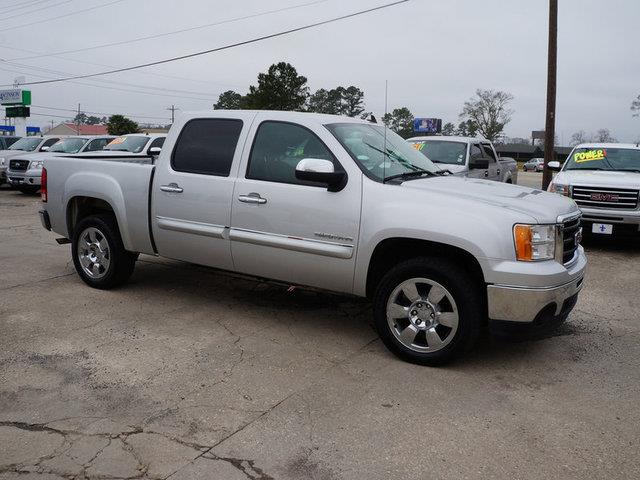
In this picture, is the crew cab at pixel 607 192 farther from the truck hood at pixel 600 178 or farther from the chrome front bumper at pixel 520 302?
the chrome front bumper at pixel 520 302

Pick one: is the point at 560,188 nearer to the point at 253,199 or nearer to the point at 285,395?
the point at 253,199

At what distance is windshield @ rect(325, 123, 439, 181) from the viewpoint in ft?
15.7

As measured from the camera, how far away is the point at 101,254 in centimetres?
623

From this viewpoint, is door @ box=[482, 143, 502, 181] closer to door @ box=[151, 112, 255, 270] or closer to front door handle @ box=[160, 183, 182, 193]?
door @ box=[151, 112, 255, 270]

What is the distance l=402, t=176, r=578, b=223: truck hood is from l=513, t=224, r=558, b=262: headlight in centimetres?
8

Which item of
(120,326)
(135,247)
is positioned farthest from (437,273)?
(135,247)

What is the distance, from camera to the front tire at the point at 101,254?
19.9 feet

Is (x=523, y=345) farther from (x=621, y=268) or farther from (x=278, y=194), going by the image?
(x=621, y=268)

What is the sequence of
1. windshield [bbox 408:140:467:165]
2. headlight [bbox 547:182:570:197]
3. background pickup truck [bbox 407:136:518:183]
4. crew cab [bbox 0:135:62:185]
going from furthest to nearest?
crew cab [bbox 0:135:62:185], windshield [bbox 408:140:467:165], background pickup truck [bbox 407:136:518:183], headlight [bbox 547:182:570:197]

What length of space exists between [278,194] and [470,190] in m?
1.54

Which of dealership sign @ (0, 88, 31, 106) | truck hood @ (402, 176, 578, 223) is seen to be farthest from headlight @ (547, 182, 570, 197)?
dealership sign @ (0, 88, 31, 106)

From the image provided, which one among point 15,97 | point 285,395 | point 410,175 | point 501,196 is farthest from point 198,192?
point 15,97

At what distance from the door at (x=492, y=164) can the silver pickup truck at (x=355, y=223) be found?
7.37 meters

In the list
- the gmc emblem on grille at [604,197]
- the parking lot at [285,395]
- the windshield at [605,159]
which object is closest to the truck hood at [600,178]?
the gmc emblem on grille at [604,197]
